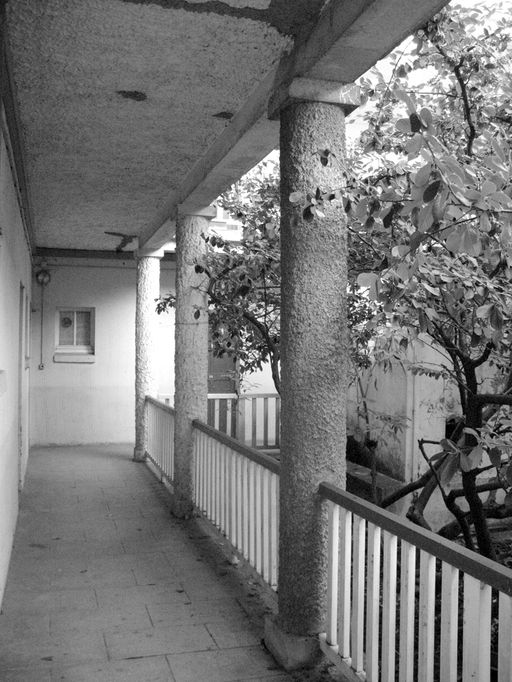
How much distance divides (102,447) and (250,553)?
720 centimetres

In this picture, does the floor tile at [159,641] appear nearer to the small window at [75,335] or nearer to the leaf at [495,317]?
the leaf at [495,317]

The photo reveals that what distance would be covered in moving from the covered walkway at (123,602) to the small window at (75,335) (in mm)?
4496

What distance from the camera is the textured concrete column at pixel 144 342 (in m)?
10.2

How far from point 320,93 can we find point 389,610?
2435mm

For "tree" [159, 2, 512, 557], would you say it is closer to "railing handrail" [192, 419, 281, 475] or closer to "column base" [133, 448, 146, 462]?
"railing handrail" [192, 419, 281, 475]

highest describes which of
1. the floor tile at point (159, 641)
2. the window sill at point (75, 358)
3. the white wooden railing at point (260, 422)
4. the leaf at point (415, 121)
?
the leaf at point (415, 121)

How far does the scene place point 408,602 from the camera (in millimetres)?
2748

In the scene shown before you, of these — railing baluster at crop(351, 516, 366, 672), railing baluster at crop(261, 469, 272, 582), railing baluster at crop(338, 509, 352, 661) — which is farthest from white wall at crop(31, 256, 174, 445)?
railing baluster at crop(351, 516, 366, 672)

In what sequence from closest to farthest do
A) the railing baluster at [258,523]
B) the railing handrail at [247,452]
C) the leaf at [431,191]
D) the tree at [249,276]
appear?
the leaf at [431,191], the railing handrail at [247,452], the railing baluster at [258,523], the tree at [249,276]

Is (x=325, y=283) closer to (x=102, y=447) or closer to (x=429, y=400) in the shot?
(x=429, y=400)

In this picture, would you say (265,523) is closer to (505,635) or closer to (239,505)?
(239,505)

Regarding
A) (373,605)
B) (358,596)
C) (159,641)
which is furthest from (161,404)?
(373,605)

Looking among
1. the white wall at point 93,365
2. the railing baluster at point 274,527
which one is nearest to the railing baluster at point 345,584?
the railing baluster at point 274,527

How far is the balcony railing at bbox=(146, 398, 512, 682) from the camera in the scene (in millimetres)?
2328
